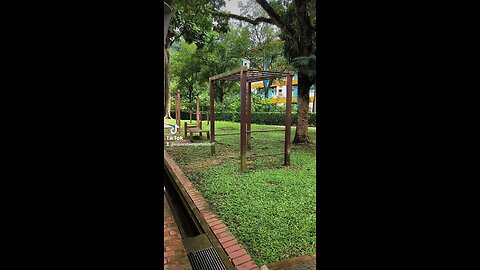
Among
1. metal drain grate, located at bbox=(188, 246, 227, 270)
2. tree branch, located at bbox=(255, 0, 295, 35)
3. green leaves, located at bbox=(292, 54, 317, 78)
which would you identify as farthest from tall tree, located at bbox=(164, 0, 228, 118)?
metal drain grate, located at bbox=(188, 246, 227, 270)

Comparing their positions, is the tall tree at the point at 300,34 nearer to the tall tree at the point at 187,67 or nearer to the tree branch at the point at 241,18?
the tree branch at the point at 241,18

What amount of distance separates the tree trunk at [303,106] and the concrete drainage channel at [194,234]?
18.0ft

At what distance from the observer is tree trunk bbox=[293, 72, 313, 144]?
9.46 m

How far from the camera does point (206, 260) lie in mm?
2775

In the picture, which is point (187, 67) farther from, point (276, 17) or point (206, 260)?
point (206, 260)

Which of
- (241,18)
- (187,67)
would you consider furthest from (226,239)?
(187,67)

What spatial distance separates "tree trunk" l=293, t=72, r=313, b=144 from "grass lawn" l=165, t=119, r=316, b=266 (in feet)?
5.61

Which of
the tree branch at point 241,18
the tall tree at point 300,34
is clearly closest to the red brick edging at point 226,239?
the tall tree at point 300,34

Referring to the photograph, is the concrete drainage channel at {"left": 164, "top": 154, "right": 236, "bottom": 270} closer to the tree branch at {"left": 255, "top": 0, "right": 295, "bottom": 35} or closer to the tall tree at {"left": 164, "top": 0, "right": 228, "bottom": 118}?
the tall tree at {"left": 164, "top": 0, "right": 228, "bottom": 118}

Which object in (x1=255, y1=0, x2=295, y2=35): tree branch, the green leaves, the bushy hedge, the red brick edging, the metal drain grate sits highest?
(x1=255, y1=0, x2=295, y2=35): tree branch

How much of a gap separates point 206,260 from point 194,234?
0.99 meters
